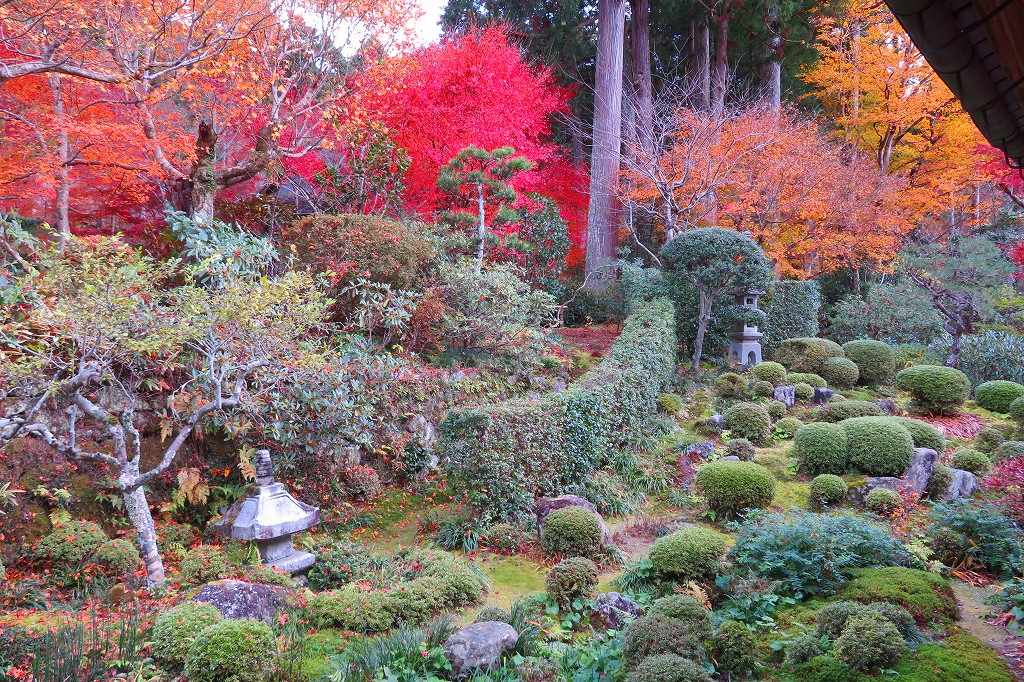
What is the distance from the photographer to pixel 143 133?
918cm

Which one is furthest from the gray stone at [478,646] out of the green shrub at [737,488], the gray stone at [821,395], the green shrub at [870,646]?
the gray stone at [821,395]

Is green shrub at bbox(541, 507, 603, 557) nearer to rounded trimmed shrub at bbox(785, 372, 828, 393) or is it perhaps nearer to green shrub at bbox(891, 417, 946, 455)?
green shrub at bbox(891, 417, 946, 455)

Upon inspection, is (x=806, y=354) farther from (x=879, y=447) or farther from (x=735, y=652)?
(x=735, y=652)

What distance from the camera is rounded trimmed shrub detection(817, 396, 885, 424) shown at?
9.85m

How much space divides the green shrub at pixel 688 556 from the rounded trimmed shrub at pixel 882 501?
2.62 m

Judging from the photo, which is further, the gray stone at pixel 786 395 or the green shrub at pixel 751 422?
the gray stone at pixel 786 395

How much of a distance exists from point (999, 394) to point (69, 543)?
13.4m

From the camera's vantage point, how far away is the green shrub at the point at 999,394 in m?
10.6

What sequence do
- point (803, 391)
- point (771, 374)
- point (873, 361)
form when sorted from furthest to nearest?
point (873, 361)
point (771, 374)
point (803, 391)

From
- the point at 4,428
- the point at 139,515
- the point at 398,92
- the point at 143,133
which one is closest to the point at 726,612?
the point at 139,515

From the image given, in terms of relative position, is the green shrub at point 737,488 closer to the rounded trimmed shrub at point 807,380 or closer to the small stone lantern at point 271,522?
the small stone lantern at point 271,522

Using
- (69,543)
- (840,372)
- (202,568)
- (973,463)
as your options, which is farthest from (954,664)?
(840,372)

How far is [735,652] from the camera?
379 centimetres

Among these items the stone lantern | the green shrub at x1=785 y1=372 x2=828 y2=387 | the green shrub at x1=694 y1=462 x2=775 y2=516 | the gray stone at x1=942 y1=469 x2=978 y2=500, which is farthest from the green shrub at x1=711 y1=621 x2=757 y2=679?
the stone lantern
